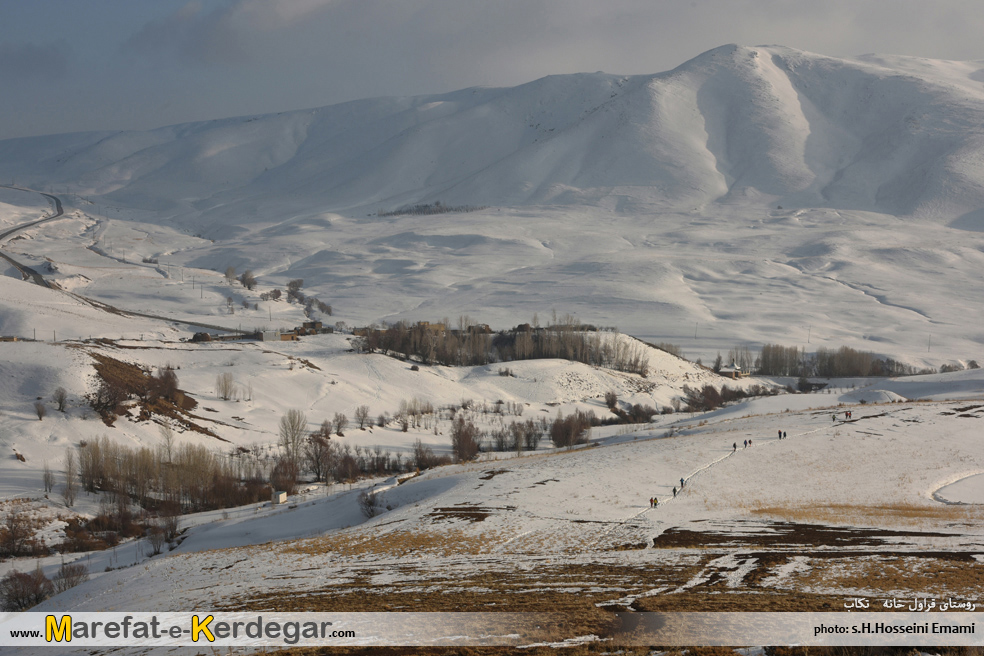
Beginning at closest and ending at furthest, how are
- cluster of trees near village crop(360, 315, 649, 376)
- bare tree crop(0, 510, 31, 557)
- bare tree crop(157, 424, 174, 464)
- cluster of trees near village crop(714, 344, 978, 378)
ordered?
bare tree crop(0, 510, 31, 557)
bare tree crop(157, 424, 174, 464)
cluster of trees near village crop(360, 315, 649, 376)
cluster of trees near village crop(714, 344, 978, 378)

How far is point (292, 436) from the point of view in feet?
158

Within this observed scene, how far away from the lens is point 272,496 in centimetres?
3856

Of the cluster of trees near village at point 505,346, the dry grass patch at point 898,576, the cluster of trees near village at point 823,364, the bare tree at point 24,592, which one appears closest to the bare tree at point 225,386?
the cluster of trees near village at point 505,346

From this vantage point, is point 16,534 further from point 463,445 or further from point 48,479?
point 463,445

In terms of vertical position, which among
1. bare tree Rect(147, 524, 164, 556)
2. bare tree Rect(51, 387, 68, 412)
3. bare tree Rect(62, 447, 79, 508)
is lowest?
bare tree Rect(147, 524, 164, 556)

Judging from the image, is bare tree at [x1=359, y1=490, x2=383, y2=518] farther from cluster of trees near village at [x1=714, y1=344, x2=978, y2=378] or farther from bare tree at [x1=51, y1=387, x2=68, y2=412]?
cluster of trees near village at [x1=714, y1=344, x2=978, y2=378]

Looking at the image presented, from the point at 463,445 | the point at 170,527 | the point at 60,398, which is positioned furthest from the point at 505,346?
the point at 170,527

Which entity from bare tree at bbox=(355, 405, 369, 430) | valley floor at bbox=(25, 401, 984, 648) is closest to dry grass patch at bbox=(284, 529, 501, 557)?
valley floor at bbox=(25, 401, 984, 648)

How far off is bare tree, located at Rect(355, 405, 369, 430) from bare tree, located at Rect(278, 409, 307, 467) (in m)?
6.21

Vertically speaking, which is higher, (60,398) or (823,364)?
(60,398)

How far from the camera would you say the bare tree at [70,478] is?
116 ft

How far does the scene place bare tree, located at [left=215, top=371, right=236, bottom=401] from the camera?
2226 inches

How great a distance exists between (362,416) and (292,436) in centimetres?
1092

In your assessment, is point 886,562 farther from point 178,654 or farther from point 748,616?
point 178,654
